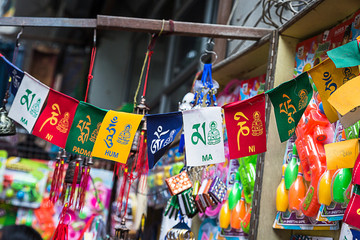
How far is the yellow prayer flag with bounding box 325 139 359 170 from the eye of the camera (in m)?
2.39

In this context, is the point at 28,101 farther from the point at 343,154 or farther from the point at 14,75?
the point at 343,154

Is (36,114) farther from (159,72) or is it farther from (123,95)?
(123,95)

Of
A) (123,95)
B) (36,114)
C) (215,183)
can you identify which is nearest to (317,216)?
(215,183)

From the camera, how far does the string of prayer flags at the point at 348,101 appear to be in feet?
7.33

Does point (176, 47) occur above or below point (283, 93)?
above

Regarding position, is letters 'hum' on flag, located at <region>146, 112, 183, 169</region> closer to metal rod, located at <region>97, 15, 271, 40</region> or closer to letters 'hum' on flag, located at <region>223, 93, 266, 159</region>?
letters 'hum' on flag, located at <region>223, 93, 266, 159</region>

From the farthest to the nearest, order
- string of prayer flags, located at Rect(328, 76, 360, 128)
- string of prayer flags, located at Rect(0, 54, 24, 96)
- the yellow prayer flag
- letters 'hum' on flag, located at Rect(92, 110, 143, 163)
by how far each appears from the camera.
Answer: string of prayer flags, located at Rect(0, 54, 24, 96), letters 'hum' on flag, located at Rect(92, 110, 143, 163), the yellow prayer flag, string of prayer flags, located at Rect(328, 76, 360, 128)

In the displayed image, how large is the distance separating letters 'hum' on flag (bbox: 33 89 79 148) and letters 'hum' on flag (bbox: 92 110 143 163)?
25 cm

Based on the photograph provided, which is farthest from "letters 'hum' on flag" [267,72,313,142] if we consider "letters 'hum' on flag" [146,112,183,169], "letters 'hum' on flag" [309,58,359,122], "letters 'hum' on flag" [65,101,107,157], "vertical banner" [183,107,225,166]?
"letters 'hum' on flag" [65,101,107,157]

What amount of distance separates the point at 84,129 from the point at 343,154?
5.48 feet

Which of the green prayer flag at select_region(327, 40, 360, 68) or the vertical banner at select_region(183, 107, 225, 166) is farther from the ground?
the green prayer flag at select_region(327, 40, 360, 68)

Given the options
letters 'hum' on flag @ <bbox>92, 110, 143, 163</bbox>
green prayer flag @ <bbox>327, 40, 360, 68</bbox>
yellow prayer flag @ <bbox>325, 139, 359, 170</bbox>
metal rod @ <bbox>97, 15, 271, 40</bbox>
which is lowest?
yellow prayer flag @ <bbox>325, 139, 359, 170</bbox>

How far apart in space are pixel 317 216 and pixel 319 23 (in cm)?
122

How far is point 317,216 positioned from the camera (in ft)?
9.50
